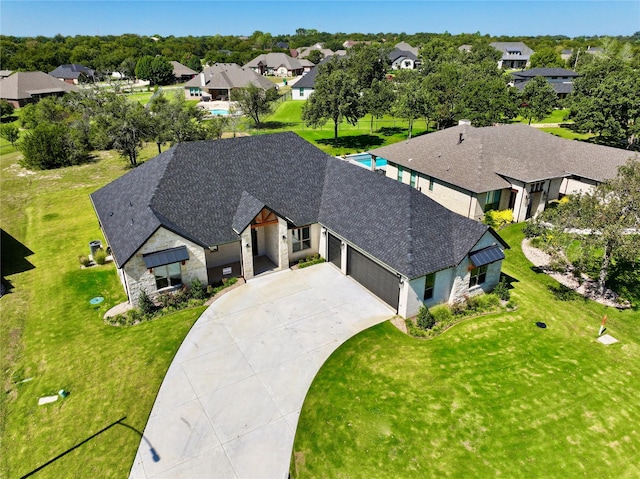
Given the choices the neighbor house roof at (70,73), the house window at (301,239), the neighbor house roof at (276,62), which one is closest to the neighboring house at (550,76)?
→ the neighbor house roof at (276,62)

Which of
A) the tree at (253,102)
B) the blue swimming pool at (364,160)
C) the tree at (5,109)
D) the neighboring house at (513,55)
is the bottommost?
the blue swimming pool at (364,160)

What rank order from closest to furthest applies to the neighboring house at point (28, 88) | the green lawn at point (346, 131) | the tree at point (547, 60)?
the green lawn at point (346, 131) < the neighboring house at point (28, 88) < the tree at point (547, 60)

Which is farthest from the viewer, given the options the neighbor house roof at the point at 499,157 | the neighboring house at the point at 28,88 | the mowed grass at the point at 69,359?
the neighboring house at the point at 28,88

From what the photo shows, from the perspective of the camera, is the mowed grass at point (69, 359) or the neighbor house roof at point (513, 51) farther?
the neighbor house roof at point (513, 51)

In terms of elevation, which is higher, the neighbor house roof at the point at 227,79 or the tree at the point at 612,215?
the neighbor house roof at the point at 227,79

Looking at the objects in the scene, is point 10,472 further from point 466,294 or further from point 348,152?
point 348,152

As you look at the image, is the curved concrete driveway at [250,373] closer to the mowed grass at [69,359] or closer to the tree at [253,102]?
the mowed grass at [69,359]

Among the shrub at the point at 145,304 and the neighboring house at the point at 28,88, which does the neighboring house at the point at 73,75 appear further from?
the shrub at the point at 145,304
